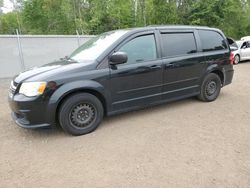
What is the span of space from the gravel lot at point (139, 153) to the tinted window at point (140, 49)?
116 cm

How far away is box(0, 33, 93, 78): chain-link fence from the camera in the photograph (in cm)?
1072

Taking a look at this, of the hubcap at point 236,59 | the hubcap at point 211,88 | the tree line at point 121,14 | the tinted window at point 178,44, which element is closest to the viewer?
the tinted window at point 178,44

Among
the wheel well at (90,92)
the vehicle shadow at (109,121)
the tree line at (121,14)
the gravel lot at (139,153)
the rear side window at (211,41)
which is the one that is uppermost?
the tree line at (121,14)

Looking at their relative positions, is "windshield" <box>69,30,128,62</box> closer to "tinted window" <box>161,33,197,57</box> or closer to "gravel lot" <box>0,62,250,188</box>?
"tinted window" <box>161,33,197,57</box>

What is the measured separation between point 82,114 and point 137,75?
4.00ft

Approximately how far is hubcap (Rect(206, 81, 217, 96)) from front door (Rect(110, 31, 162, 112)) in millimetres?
1483

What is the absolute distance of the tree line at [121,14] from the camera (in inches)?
834

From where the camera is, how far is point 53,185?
278 cm

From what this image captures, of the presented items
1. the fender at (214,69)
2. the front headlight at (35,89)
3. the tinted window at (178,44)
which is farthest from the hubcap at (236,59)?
the front headlight at (35,89)

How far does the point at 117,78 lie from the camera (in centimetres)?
429

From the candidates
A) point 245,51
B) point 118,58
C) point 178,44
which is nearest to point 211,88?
point 178,44

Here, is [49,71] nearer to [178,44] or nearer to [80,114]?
[80,114]

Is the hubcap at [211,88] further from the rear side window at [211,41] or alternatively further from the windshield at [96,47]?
the windshield at [96,47]

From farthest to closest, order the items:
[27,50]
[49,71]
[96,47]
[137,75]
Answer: [27,50], [96,47], [137,75], [49,71]
